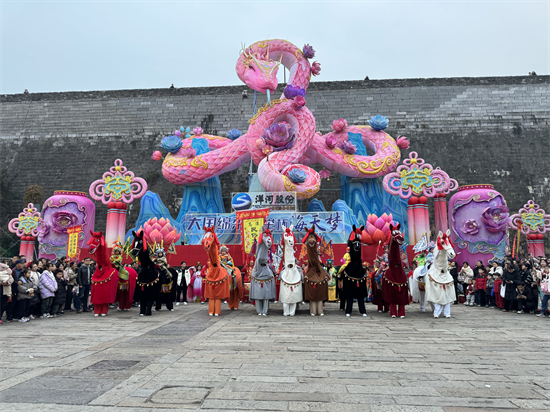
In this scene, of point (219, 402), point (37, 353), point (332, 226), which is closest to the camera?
point (219, 402)

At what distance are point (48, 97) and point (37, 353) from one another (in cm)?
2358

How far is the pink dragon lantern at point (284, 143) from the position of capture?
14.8m

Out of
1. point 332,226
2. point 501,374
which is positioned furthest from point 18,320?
point 332,226

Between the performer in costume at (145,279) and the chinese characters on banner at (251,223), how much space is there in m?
3.90

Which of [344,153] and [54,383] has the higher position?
[344,153]

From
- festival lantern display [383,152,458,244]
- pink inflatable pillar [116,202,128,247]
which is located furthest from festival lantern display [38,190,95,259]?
festival lantern display [383,152,458,244]

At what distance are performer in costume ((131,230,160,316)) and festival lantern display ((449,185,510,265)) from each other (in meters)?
10.7

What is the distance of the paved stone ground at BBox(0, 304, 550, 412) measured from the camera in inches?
122

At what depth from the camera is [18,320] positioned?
26.2 ft

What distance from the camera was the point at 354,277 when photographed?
334 inches

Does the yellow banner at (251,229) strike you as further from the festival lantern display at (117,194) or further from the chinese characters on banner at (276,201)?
the festival lantern display at (117,194)

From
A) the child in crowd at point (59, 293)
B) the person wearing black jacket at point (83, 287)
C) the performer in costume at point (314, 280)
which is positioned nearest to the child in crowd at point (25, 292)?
the child in crowd at point (59, 293)

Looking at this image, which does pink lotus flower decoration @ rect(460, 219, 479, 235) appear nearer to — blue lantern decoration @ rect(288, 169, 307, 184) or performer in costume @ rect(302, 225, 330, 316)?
blue lantern decoration @ rect(288, 169, 307, 184)

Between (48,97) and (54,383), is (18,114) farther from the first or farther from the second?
(54,383)
